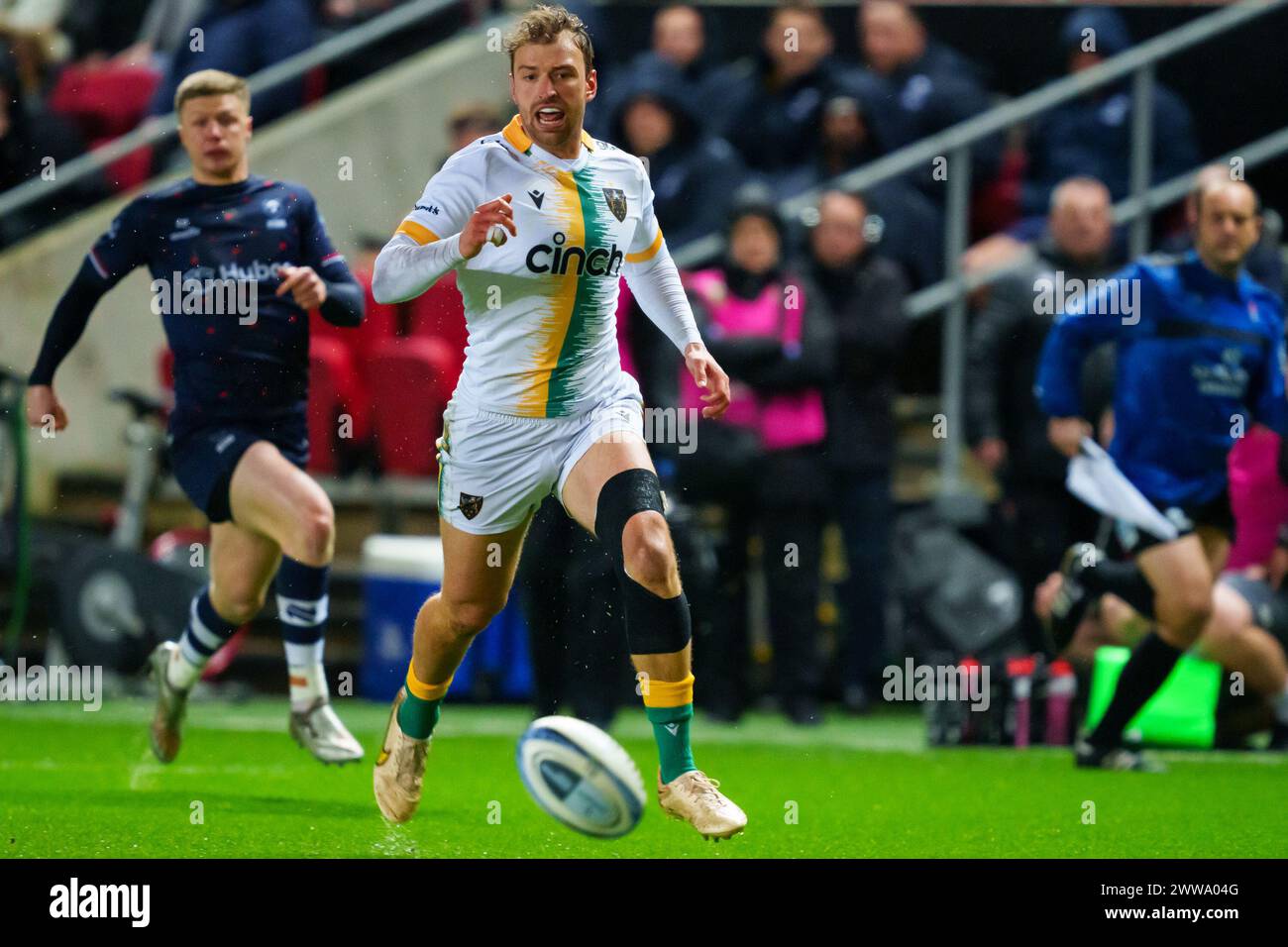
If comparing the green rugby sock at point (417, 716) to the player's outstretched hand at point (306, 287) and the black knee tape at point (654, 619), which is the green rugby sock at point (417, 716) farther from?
the player's outstretched hand at point (306, 287)

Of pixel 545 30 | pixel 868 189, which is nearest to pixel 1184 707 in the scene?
pixel 868 189

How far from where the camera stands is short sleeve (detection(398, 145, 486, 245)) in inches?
241

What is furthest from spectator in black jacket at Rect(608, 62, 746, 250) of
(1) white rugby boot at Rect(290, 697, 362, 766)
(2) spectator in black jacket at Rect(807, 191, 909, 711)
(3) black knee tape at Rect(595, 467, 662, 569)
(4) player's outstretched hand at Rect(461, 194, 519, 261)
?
(4) player's outstretched hand at Rect(461, 194, 519, 261)

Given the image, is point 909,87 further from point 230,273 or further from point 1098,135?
point 230,273

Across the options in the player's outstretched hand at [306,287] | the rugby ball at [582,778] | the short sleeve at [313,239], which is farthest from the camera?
the short sleeve at [313,239]

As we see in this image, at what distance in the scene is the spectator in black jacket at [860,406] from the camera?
10812 mm

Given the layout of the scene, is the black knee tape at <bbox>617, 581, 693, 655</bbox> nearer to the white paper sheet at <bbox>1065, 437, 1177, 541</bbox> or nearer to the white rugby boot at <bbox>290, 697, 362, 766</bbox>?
the white rugby boot at <bbox>290, 697, 362, 766</bbox>

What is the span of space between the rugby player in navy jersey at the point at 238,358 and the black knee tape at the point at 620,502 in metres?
1.87

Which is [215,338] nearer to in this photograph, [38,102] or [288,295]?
[288,295]

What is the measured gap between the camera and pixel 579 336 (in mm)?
6449

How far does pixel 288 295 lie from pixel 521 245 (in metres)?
2.06

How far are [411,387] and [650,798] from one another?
1.86 m

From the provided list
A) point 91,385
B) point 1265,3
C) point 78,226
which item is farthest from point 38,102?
point 1265,3

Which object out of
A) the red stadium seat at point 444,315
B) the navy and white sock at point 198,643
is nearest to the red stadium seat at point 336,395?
the red stadium seat at point 444,315
